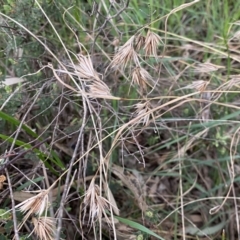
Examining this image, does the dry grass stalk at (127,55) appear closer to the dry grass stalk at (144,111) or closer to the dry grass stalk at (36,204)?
the dry grass stalk at (144,111)

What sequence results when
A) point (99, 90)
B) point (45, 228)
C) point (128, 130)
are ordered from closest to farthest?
point (45, 228) < point (99, 90) < point (128, 130)

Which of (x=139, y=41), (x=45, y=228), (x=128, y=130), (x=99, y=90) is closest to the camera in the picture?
(x=45, y=228)

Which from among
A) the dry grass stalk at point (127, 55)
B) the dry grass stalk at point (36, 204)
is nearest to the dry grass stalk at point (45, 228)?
the dry grass stalk at point (36, 204)

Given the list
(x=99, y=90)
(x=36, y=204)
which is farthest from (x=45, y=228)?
(x=99, y=90)

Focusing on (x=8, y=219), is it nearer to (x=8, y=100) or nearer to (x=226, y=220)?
(x=8, y=100)

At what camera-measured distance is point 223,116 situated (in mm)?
1579

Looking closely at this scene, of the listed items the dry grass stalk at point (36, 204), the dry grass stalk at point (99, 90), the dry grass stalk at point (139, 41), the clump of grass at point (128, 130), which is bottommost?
the clump of grass at point (128, 130)

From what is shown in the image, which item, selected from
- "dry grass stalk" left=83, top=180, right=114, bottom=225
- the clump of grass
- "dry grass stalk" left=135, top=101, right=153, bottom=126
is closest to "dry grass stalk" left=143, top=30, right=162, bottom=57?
the clump of grass

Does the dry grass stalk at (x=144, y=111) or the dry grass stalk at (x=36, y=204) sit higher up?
the dry grass stalk at (x=36, y=204)

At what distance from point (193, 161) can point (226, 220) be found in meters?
0.22

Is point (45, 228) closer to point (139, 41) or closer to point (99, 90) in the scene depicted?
point (99, 90)

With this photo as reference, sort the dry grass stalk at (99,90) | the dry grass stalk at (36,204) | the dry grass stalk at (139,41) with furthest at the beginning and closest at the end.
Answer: the dry grass stalk at (139,41) → the dry grass stalk at (99,90) → the dry grass stalk at (36,204)

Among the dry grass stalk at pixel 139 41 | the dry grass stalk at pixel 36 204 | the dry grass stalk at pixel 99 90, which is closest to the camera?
the dry grass stalk at pixel 36 204

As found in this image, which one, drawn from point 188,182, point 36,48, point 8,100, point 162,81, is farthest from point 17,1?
point 188,182
